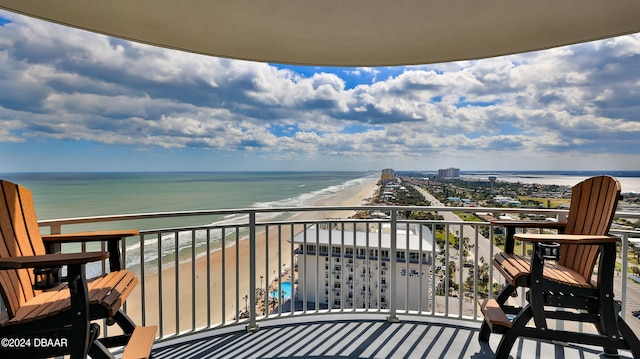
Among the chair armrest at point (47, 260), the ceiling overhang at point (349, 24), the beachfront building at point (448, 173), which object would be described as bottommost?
the chair armrest at point (47, 260)

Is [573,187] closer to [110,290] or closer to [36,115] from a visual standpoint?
[110,290]

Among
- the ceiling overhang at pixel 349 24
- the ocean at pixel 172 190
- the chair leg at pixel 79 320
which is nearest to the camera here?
the chair leg at pixel 79 320

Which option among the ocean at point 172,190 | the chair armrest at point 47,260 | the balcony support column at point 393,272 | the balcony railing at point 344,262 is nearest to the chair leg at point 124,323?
the balcony railing at point 344,262

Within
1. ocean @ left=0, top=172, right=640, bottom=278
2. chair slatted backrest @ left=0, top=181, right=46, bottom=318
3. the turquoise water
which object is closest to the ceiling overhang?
chair slatted backrest @ left=0, top=181, right=46, bottom=318

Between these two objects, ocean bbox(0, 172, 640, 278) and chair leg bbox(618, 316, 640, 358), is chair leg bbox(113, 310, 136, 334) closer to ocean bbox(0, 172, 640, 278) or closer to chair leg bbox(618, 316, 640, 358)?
chair leg bbox(618, 316, 640, 358)

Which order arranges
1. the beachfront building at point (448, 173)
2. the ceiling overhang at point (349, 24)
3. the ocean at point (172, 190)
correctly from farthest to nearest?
the ocean at point (172, 190) < the beachfront building at point (448, 173) < the ceiling overhang at point (349, 24)

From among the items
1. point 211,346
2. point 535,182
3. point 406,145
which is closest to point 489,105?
point 406,145

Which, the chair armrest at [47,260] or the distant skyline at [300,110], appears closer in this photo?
the chair armrest at [47,260]

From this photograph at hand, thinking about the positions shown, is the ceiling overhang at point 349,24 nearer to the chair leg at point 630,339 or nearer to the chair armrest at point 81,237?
the chair armrest at point 81,237
